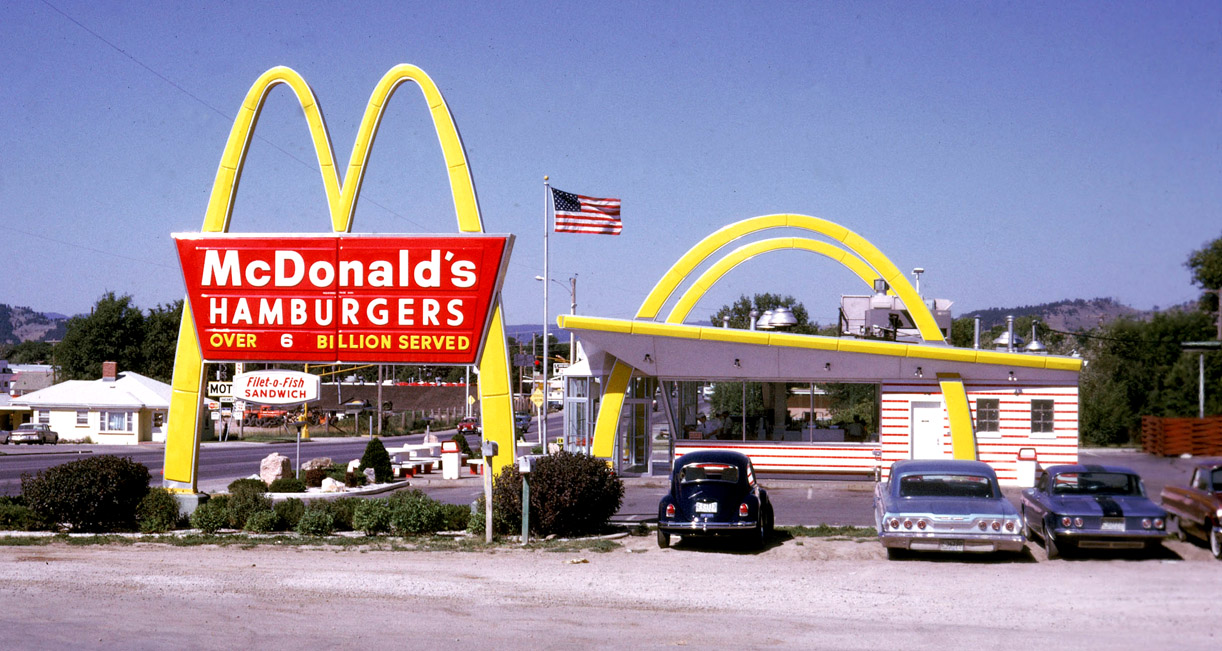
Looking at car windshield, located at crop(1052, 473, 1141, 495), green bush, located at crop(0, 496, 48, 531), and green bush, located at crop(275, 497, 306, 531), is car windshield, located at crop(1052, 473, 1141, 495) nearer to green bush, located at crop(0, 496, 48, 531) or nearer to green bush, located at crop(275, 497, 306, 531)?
green bush, located at crop(275, 497, 306, 531)

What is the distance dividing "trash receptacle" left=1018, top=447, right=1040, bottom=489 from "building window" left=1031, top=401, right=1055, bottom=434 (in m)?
0.71

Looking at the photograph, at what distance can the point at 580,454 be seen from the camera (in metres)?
18.6

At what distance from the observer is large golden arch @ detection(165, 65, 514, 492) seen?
18516mm

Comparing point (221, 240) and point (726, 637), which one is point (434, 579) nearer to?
point (726, 637)

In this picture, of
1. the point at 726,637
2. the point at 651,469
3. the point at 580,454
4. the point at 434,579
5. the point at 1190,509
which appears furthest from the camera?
the point at 651,469

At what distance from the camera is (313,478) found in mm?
28219

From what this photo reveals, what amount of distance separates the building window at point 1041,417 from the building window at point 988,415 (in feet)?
3.08

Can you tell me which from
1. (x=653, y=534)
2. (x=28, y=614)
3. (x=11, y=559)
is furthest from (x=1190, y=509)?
(x=11, y=559)

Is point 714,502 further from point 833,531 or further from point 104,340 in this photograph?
point 104,340

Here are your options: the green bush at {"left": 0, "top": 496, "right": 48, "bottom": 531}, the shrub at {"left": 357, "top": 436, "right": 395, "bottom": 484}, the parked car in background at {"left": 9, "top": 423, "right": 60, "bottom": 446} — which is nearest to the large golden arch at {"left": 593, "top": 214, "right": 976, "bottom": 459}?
the shrub at {"left": 357, "top": 436, "right": 395, "bottom": 484}

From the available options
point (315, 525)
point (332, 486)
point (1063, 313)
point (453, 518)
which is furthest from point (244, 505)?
point (1063, 313)

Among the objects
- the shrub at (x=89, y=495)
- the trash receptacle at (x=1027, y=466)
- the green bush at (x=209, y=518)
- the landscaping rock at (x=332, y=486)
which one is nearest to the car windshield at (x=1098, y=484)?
the trash receptacle at (x=1027, y=466)

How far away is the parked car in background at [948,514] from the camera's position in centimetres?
1461

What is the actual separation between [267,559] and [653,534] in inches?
266
